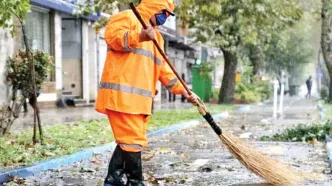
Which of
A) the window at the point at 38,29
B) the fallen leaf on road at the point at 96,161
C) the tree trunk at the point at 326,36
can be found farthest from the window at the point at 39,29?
the fallen leaf on road at the point at 96,161

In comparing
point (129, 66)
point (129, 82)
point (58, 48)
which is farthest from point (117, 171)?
point (58, 48)

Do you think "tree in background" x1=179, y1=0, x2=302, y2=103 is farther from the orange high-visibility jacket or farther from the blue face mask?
the orange high-visibility jacket


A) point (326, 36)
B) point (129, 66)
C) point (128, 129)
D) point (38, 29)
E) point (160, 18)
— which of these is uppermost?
point (38, 29)

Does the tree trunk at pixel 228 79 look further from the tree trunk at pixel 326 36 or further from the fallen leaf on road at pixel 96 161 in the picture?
the fallen leaf on road at pixel 96 161

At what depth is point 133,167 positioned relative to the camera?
18.8ft

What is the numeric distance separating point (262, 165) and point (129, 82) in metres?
1.64

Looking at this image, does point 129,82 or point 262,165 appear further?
point 262,165

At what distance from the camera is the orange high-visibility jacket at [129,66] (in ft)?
17.8

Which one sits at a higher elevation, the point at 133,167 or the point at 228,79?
the point at 228,79

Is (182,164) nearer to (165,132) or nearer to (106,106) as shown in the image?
(106,106)

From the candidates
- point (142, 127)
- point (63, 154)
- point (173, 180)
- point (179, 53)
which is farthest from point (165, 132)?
point (179, 53)

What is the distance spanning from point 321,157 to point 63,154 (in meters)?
3.46

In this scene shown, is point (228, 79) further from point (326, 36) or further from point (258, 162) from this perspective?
point (258, 162)

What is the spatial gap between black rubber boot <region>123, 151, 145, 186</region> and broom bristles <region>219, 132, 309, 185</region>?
3.27 ft
